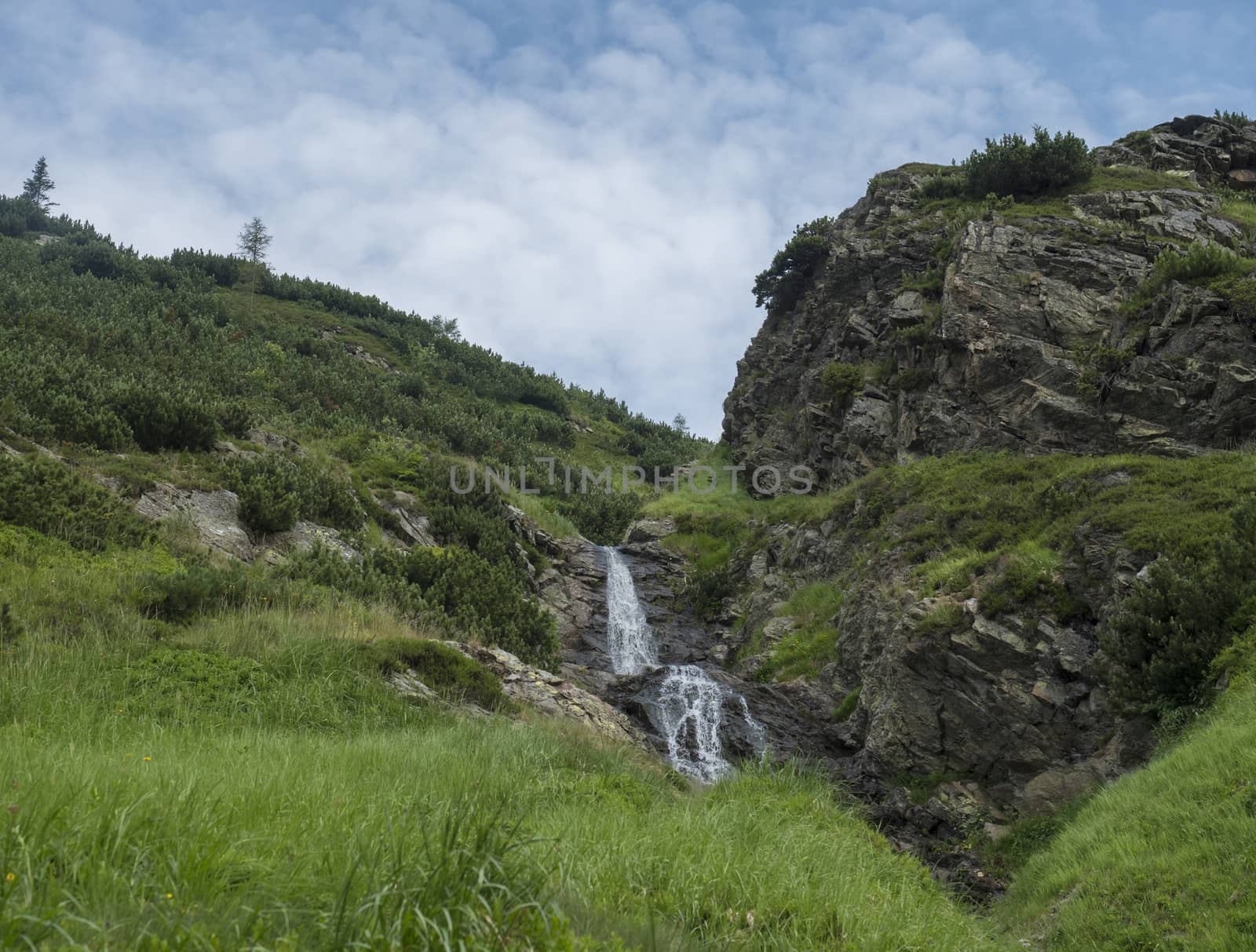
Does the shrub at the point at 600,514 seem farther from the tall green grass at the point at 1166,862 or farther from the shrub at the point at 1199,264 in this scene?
the tall green grass at the point at 1166,862

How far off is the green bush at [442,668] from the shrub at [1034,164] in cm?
2665

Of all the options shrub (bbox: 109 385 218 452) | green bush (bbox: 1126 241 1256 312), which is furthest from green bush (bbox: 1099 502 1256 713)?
shrub (bbox: 109 385 218 452)

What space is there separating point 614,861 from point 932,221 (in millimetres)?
29672

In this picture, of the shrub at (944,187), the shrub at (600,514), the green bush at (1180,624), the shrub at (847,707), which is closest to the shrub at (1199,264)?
the green bush at (1180,624)

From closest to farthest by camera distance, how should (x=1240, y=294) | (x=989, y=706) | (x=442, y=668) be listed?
(x=442, y=668) → (x=989, y=706) → (x=1240, y=294)

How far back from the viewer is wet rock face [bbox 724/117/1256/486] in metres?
16.8

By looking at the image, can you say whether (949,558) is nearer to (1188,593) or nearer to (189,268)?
→ (1188,593)

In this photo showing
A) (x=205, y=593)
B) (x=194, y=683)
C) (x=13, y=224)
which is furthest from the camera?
(x=13, y=224)

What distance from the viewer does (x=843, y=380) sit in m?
25.3

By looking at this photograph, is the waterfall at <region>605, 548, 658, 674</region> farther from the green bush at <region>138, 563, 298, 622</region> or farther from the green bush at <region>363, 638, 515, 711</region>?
the green bush at <region>138, 563, 298, 622</region>

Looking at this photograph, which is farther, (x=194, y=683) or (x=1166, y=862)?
(x=194, y=683)

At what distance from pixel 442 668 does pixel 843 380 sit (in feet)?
63.1

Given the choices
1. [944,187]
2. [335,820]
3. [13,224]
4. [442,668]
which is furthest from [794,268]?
[13,224]

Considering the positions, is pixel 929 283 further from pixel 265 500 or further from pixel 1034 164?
pixel 265 500
